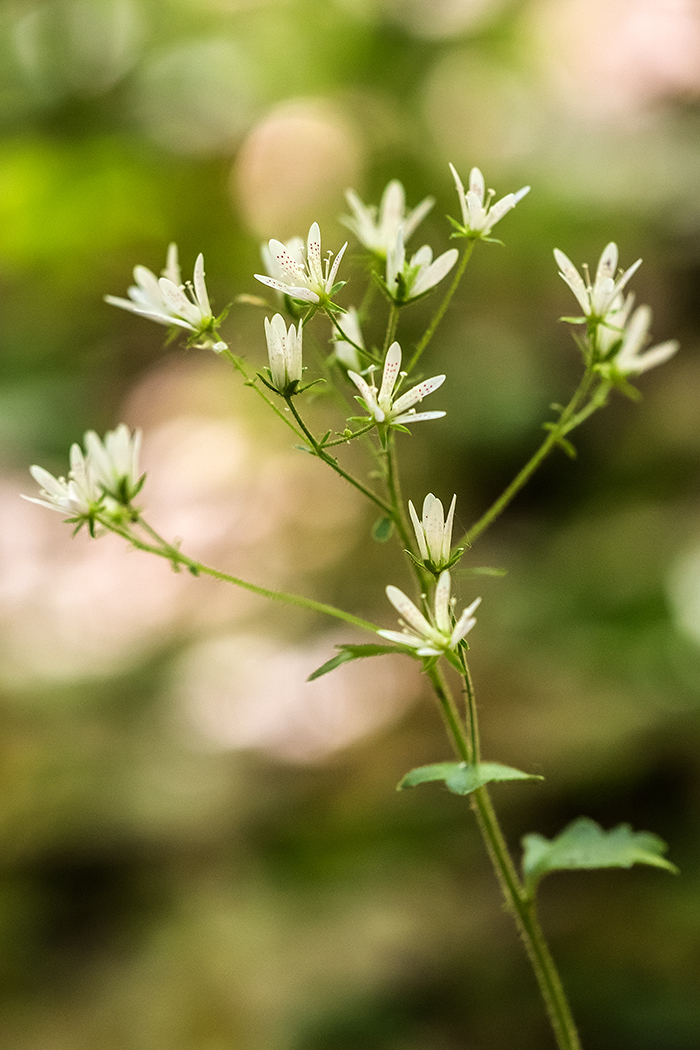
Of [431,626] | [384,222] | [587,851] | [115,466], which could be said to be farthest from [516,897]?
[384,222]

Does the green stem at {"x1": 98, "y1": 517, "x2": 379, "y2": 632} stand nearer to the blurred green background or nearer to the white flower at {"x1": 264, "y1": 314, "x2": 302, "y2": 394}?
the white flower at {"x1": 264, "y1": 314, "x2": 302, "y2": 394}

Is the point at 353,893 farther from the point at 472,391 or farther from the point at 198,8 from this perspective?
the point at 198,8

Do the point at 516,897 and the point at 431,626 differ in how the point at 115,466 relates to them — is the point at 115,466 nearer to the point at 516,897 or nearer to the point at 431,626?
the point at 431,626

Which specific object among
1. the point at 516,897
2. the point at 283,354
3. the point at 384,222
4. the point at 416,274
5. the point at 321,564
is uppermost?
the point at 321,564

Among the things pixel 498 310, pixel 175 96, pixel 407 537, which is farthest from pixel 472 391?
pixel 407 537

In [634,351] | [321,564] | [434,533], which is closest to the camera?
[434,533]

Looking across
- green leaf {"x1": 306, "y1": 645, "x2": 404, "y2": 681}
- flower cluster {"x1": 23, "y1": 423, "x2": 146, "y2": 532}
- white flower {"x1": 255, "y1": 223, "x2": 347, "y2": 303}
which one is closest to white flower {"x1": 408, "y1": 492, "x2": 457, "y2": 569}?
green leaf {"x1": 306, "y1": 645, "x2": 404, "y2": 681}

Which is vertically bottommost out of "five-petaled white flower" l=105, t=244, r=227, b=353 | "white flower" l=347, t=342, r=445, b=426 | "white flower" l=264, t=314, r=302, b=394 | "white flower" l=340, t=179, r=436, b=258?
"white flower" l=347, t=342, r=445, b=426
